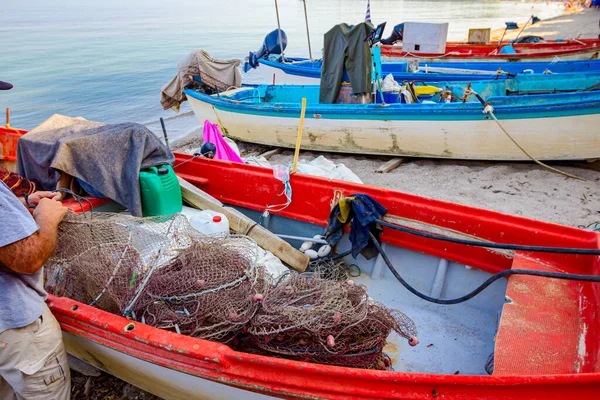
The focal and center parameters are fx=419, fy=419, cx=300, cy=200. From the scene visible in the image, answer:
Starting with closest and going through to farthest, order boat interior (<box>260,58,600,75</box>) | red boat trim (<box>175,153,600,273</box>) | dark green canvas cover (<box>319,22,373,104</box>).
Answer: red boat trim (<box>175,153,600,273</box>) → dark green canvas cover (<box>319,22,373,104</box>) → boat interior (<box>260,58,600,75</box>)

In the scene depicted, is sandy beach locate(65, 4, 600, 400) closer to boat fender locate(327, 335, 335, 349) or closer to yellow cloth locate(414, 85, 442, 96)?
yellow cloth locate(414, 85, 442, 96)

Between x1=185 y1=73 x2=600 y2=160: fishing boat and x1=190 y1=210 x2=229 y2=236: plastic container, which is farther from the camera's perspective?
x1=185 y1=73 x2=600 y2=160: fishing boat

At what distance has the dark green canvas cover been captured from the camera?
22.8 ft

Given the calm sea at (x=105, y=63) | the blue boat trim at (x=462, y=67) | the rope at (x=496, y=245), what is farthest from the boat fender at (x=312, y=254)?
the calm sea at (x=105, y=63)

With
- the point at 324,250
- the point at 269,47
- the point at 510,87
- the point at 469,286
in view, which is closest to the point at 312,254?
the point at 324,250

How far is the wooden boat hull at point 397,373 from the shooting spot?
6.34 feet

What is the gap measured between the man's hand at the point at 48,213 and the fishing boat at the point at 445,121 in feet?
17.8

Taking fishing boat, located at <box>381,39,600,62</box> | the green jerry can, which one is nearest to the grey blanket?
the green jerry can

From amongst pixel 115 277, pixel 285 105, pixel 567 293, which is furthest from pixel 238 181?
pixel 285 105

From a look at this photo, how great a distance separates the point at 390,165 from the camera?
7.41 meters

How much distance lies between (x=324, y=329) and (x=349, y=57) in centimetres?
580

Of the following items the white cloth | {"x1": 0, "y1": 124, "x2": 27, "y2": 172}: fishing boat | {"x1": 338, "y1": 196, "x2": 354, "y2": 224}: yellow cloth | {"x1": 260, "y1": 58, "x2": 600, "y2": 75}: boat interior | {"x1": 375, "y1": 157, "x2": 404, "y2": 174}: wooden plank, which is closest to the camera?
{"x1": 338, "y1": 196, "x2": 354, "y2": 224}: yellow cloth

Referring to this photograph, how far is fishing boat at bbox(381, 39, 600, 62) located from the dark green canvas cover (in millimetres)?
6054

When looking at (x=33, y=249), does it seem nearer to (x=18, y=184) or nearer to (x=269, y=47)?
(x=18, y=184)
